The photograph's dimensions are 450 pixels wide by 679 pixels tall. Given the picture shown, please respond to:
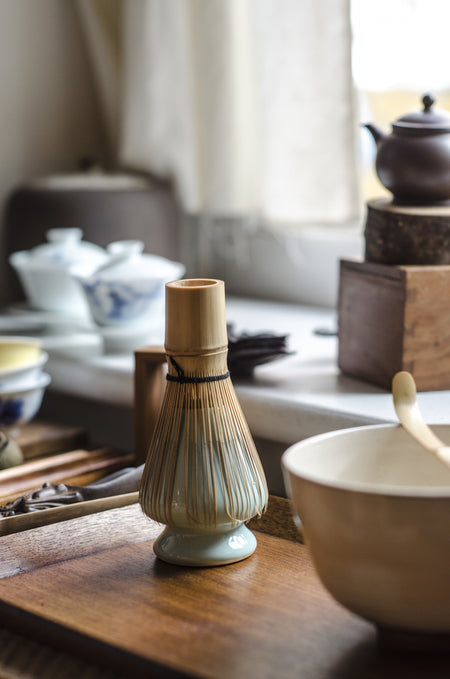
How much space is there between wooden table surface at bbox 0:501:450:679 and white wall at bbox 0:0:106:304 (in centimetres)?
115

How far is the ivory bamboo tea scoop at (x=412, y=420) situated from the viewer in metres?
0.59

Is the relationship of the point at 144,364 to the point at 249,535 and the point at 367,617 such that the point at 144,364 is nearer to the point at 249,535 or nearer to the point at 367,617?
the point at 249,535

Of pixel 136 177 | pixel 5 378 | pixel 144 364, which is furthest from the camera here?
pixel 136 177

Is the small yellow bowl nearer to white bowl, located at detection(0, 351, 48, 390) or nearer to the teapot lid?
white bowl, located at detection(0, 351, 48, 390)

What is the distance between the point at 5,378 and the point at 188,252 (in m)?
0.83

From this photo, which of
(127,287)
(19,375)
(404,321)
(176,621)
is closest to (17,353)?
(19,375)

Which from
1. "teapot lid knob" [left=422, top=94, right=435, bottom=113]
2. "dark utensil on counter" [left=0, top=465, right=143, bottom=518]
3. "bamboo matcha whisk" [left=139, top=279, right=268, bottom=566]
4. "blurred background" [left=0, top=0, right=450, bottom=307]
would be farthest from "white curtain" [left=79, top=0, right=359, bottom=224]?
"bamboo matcha whisk" [left=139, top=279, right=268, bottom=566]

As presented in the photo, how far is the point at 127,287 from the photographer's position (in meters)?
1.23

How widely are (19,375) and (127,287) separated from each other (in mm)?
218

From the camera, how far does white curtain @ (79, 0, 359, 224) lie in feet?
4.74

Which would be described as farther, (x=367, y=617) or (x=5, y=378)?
(x=5, y=378)

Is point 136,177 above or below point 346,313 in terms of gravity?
above

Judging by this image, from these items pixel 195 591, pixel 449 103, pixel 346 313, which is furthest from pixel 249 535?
pixel 449 103

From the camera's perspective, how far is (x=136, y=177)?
1738mm
